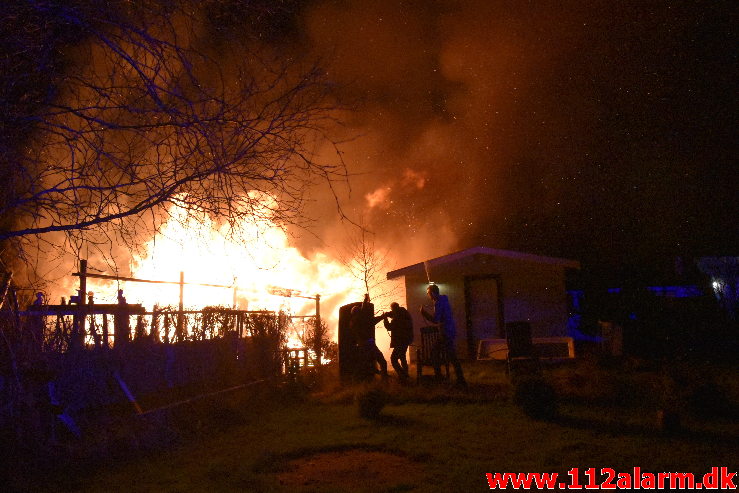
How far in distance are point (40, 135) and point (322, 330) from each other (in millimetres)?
8944

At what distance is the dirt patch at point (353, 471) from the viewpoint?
481 cm

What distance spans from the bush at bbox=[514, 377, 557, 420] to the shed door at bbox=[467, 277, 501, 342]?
9339 mm

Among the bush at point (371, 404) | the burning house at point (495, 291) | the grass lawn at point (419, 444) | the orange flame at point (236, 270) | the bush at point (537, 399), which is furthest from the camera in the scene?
the burning house at point (495, 291)

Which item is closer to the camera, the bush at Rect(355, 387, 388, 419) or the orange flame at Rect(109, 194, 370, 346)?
the orange flame at Rect(109, 194, 370, 346)

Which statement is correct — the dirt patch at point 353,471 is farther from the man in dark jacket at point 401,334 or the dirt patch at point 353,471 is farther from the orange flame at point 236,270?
the man in dark jacket at point 401,334

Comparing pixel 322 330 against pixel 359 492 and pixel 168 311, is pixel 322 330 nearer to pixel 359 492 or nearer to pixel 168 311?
pixel 168 311

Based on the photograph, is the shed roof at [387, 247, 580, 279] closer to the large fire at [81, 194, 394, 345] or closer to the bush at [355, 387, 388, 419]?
the large fire at [81, 194, 394, 345]

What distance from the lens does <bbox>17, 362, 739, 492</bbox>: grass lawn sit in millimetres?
4953

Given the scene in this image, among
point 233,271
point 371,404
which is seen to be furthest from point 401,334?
point 233,271

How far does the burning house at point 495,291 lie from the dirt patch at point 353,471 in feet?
36.6

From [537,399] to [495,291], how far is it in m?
9.89

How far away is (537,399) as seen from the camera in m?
6.98

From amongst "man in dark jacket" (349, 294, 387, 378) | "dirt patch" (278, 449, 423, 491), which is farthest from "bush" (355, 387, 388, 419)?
"man in dark jacket" (349, 294, 387, 378)

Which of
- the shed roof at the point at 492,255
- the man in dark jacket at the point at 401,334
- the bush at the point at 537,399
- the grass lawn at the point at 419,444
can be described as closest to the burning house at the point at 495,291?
the shed roof at the point at 492,255
